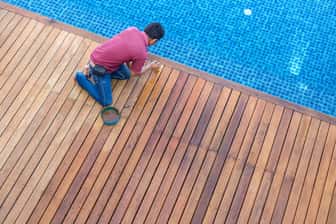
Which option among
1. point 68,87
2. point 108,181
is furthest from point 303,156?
point 68,87

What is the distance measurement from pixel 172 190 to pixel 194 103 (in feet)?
2.82

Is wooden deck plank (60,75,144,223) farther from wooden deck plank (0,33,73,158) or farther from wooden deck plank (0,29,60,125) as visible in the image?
wooden deck plank (0,29,60,125)

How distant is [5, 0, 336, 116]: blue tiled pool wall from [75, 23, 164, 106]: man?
60cm

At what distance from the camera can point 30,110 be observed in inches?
146

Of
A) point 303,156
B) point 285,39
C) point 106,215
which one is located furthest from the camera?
point 285,39

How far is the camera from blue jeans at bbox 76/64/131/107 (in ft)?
12.0

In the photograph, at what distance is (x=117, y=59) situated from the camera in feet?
11.6

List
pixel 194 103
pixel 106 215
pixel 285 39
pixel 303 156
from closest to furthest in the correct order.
Result: pixel 106 215, pixel 303 156, pixel 194 103, pixel 285 39

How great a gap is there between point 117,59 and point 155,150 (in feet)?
2.79

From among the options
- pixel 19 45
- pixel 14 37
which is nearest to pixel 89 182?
pixel 19 45

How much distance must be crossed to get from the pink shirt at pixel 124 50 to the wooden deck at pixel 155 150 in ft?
1.21

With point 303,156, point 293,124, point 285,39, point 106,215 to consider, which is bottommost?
point 106,215

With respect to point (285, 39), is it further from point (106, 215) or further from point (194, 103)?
point (106, 215)

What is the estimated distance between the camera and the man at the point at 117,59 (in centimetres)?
349
